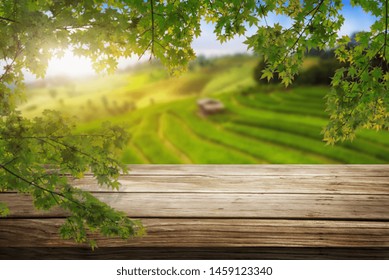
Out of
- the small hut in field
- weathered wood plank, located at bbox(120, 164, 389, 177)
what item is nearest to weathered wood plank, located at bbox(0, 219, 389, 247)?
weathered wood plank, located at bbox(120, 164, 389, 177)

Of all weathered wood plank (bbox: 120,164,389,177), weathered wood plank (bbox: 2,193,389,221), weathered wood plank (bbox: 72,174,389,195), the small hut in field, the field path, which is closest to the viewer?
weathered wood plank (bbox: 2,193,389,221)

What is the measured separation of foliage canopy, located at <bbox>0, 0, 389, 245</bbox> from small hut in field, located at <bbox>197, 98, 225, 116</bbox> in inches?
701

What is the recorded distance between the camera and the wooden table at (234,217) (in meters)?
2.69

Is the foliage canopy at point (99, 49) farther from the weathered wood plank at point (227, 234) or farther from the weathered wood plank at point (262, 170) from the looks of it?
the weathered wood plank at point (262, 170)

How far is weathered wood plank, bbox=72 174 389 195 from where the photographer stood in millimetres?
3650

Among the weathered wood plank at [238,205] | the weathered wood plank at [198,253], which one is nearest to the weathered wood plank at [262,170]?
the weathered wood plank at [238,205]

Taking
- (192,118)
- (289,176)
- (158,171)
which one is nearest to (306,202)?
(289,176)

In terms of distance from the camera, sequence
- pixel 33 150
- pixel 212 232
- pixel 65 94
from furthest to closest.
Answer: pixel 65 94, pixel 212 232, pixel 33 150

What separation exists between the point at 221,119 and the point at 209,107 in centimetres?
113

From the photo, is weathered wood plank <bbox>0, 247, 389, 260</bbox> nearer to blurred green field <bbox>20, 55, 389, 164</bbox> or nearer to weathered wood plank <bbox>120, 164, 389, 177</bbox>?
weathered wood plank <bbox>120, 164, 389, 177</bbox>

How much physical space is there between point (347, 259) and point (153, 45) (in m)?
1.75

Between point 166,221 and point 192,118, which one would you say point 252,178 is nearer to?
point 166,221

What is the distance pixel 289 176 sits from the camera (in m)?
4.05

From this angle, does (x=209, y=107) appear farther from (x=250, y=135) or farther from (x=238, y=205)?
(x=238, y=205)
